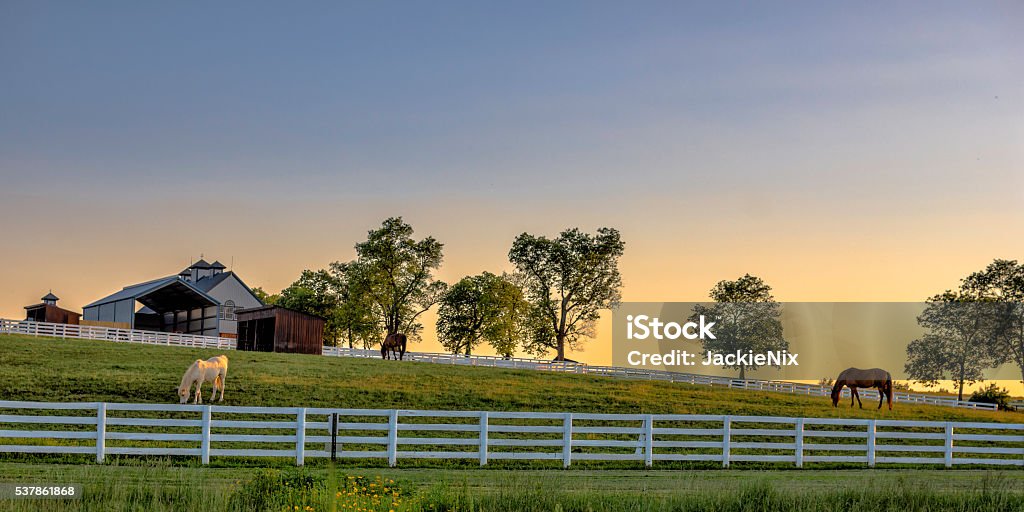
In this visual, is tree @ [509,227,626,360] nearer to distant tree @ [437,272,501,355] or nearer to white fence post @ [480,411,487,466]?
distant tree @ [437,272,501,355]

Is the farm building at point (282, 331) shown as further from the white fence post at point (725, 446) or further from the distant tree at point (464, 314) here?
the white fence post at point (725, 446)

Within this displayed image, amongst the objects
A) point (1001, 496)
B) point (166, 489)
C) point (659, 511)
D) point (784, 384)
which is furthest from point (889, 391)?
point (166, 489)

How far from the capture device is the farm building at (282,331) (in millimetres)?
53688

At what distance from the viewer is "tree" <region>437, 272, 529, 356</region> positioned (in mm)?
72375

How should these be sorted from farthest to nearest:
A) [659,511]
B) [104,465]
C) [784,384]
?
[784,384]
[104,465]
[659,511]

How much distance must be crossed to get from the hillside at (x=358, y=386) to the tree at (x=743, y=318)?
21.0 meters

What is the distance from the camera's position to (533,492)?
1411 centimetres

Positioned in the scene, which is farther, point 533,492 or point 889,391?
point 889,391

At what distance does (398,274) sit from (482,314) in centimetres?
671

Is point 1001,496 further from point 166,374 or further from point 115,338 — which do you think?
point 115,338

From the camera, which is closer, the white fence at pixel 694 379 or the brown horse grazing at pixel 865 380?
the brown horse grazing at pixel 865 380

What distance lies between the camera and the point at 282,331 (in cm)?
5372

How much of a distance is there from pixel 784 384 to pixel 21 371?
36208 mm

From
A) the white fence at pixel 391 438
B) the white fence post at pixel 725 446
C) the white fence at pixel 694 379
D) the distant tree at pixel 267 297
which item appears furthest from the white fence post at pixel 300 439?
Result: the distant tree at pixel 267 297
